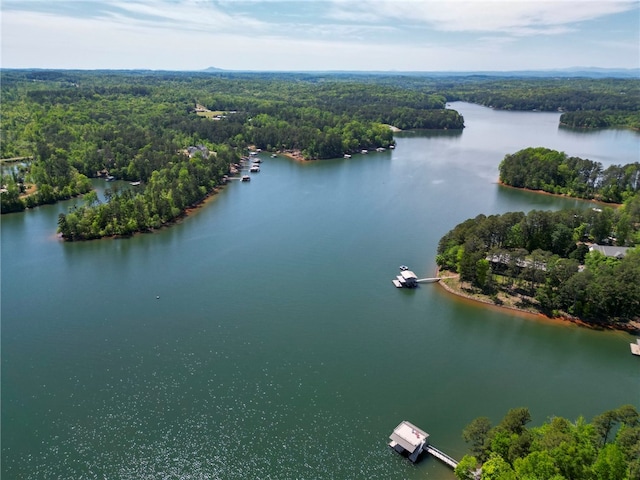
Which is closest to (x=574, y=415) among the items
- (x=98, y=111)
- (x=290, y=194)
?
(x=290, y=194)

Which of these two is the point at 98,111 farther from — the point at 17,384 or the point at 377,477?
the point at 377,477

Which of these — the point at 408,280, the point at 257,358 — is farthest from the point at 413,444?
the point at 408,280

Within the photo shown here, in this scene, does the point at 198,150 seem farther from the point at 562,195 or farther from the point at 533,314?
the point at 533,314

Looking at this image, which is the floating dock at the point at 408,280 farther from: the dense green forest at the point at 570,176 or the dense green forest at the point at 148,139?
the dense green forest at the point at 570,176

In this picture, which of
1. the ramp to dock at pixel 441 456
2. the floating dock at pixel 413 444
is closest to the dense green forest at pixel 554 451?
the ramp to dock at pixel 441 456

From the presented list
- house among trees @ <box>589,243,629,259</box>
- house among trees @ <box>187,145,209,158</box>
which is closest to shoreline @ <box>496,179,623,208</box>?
house among trees @ <box>589,243,629,259</box>

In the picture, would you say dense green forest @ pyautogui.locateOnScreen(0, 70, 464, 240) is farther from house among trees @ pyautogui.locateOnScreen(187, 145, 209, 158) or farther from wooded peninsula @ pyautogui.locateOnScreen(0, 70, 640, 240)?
house among trees @ pyautogui.locateOnScreen(187, 145, 209, 158)
